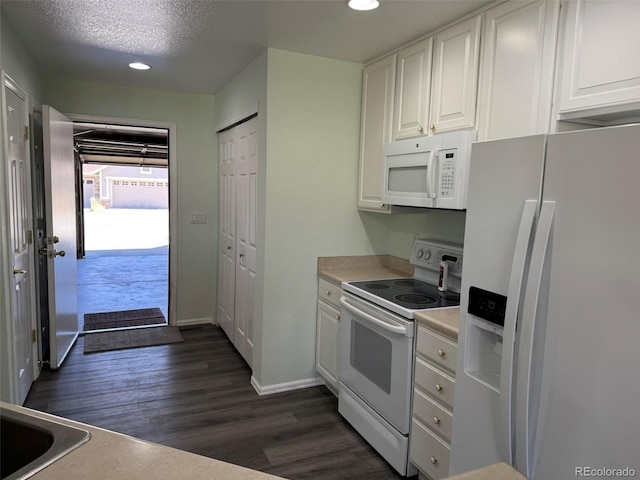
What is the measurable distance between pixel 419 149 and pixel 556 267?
51.6 inches

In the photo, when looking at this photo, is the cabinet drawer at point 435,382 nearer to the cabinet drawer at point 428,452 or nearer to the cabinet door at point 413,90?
the cabinet drawer at point 428,452

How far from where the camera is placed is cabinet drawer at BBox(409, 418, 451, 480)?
202 cm

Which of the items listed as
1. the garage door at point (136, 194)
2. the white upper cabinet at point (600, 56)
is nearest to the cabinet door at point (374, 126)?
the white upper cabinet at point (600, 56)

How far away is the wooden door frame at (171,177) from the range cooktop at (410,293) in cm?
247

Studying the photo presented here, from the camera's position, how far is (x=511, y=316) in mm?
1450

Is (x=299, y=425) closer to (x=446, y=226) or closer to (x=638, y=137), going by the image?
(x=446, y=226)

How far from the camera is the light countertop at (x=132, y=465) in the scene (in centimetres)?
83

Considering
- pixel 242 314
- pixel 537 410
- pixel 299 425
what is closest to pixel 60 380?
pixel 242 314

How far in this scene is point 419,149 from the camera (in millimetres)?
2496

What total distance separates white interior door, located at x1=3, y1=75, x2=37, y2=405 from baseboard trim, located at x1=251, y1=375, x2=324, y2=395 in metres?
1.49

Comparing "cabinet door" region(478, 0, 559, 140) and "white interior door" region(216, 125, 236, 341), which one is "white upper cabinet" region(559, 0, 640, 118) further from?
"white interior door" region(216, 125, 236, 341)

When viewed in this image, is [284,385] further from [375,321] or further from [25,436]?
[25,436]

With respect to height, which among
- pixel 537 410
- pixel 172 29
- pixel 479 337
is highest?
pixel 172 29

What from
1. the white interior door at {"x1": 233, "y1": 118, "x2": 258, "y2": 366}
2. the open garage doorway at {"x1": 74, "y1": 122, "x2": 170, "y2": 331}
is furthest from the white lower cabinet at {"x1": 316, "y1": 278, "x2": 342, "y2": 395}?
the open garage doorway at {"x1": 74, "y1": 122, "x2": 170, "y2": 331}
